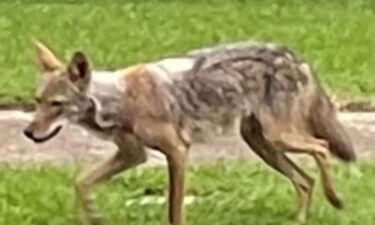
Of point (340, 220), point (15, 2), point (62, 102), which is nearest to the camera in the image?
point (62, 102)

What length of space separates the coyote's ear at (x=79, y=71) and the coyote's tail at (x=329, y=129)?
4.58ft

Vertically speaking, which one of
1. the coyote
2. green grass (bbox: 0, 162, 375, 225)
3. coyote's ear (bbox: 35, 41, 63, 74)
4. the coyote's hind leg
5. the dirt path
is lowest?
the dirt path

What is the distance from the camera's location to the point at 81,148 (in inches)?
462

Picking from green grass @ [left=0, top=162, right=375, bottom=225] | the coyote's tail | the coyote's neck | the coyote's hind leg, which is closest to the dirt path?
green grass @ [left=0, top=162, right=375, bottom=225]

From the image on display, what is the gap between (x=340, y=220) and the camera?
10.0m

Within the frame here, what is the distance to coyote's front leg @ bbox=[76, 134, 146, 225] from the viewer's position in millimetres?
9609

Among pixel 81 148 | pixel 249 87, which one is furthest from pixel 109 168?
pixel 81 148

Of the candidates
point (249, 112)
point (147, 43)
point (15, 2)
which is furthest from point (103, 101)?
point (15, 2)

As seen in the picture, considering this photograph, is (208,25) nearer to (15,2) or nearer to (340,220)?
(15,2)

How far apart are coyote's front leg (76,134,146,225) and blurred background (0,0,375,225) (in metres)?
0.21

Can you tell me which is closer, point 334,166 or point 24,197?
point 24,197

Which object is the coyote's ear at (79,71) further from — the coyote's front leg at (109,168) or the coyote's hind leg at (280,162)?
the coyote's hind leg at (280,162)

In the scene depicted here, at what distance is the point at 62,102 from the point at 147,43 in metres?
6.09

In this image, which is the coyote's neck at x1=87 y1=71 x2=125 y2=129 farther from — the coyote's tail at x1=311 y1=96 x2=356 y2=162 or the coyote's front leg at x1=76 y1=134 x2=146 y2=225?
the coyote's tail at x1=311 y1=96 x2=356 y2=162
